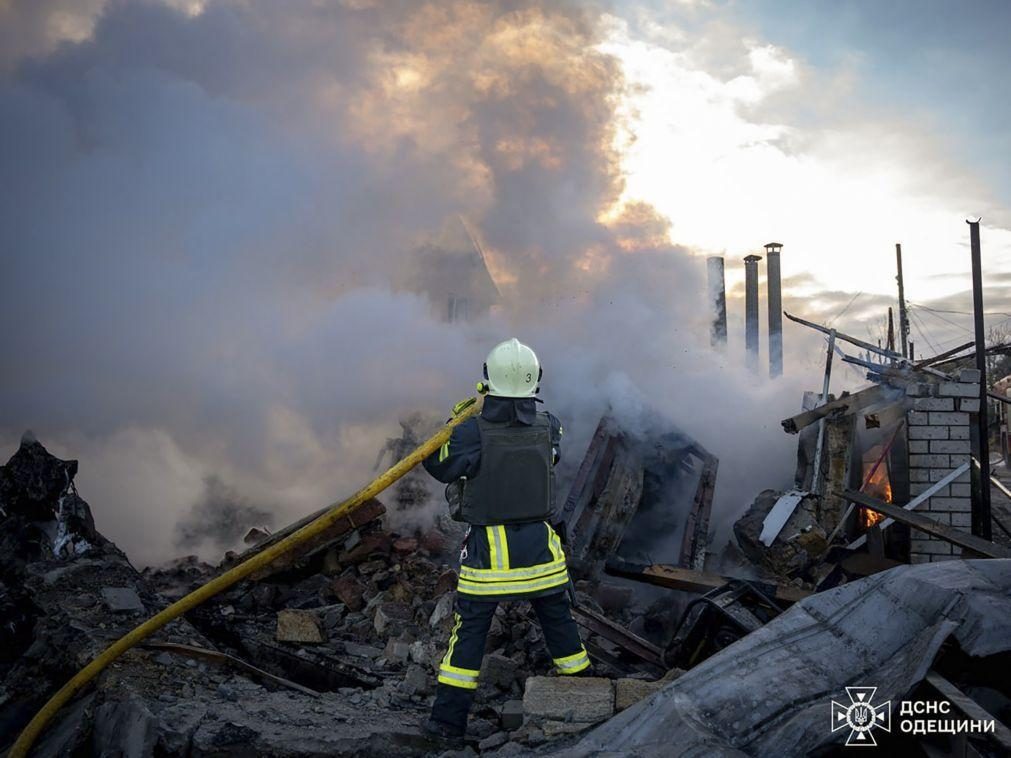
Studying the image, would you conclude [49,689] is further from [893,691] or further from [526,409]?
[893,691]

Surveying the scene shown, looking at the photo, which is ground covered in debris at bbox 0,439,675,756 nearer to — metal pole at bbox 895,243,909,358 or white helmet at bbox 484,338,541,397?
white helmet at bbox 484,338,541,397

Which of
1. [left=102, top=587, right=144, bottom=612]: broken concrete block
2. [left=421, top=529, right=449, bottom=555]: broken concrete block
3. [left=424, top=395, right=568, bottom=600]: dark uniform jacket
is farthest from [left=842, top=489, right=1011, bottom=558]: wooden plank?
[left=102, top=587, right=144, bottom=612]: broken concrete block

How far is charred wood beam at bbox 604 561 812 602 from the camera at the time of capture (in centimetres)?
473

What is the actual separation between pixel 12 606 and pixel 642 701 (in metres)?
3.99

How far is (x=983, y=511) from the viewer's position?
20.1ft

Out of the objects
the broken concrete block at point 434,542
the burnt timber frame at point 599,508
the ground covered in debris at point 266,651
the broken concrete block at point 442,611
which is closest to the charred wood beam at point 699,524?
the burnt timber frame at point 599,508

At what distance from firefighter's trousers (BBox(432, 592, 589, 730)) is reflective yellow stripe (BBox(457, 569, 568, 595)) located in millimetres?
49

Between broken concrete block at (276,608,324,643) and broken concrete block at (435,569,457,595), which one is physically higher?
broken concrete block at (435,569,457,595)

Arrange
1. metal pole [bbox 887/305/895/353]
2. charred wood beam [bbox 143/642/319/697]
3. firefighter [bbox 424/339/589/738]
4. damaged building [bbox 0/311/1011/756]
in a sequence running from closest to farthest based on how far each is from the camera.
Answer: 1. damaged building [bbox 0/311/1011/756]
2. firefighter [bbox 424/339/589/738]
3. charred wood beam [bbox 143/642/319/697]
4. metal pole [bbox 887/305/895/353]

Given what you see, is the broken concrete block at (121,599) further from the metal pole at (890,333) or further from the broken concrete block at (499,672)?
the metal pole at (890,333)

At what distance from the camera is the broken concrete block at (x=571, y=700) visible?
3.06 m

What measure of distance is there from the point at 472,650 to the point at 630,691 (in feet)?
2.53

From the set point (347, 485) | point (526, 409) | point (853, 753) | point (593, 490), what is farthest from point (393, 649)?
point (347, 485)

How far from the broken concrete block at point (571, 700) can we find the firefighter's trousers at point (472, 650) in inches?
11.6
